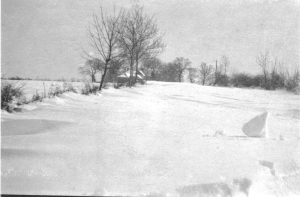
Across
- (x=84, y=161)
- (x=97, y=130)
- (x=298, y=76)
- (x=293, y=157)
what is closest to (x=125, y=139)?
(x=97, y=130)

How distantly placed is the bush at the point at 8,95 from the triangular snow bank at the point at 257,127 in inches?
142

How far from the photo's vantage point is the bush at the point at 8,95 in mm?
4318

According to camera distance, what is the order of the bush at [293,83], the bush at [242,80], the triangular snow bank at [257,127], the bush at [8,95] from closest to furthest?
the triangular snow bank at [257,127]
the bush at [8,95]
the bush at [293,83]
the bush at [242,80]

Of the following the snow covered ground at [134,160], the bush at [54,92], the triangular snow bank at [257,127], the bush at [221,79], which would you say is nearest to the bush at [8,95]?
the snow covered ground at [134,160]

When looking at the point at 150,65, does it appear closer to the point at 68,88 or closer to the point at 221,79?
the point at 68,88

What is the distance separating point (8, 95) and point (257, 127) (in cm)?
415

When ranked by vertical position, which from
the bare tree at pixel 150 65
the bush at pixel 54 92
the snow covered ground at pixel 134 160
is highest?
the bare tree at pixel 150 65

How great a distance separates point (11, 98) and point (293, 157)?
4440mm

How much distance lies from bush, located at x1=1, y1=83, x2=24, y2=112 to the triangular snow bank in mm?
3596

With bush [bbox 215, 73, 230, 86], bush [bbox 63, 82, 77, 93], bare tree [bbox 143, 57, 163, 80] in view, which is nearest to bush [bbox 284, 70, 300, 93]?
bare tree [bbox 143, 57, 163, 80]

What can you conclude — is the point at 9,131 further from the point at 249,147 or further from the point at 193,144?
the point at 249,147

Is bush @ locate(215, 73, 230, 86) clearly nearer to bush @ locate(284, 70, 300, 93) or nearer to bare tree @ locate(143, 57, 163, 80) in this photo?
bare tree @ locate(143, 57, 163, 80)

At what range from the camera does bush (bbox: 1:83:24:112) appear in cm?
432

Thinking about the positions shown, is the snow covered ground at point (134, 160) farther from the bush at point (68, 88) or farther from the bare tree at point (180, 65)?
the bare tree at point (180, 65)
